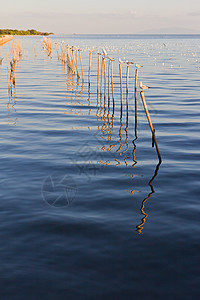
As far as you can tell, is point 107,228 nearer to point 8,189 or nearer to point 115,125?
point 8,189

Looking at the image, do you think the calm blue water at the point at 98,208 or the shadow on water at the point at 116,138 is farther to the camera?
the shadow on water at the point at 116,138

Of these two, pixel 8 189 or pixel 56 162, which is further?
pixel 56 162

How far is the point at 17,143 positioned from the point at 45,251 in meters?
9.85

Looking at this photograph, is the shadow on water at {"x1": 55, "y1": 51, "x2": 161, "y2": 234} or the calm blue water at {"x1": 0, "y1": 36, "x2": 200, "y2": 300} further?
the shadow on water at {"x1": 55, "y1": 51, "x2": 161, "y2": 234}

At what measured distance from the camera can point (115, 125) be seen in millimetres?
21844

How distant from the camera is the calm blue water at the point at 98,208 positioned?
292 inches

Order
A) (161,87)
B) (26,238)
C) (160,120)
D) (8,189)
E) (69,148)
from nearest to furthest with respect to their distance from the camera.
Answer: (26,238)
(8,189)
(69,148)
(160,120)
(161,87)

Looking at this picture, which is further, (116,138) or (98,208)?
(116,138)

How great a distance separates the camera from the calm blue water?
7.41m

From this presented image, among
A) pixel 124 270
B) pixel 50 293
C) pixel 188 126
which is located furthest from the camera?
pixel 188 126

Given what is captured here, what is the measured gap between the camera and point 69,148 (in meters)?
16.9

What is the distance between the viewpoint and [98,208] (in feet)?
35.1

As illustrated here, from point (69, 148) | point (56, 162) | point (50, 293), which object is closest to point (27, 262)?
point (50, 293)

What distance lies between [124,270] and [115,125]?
14624mm
